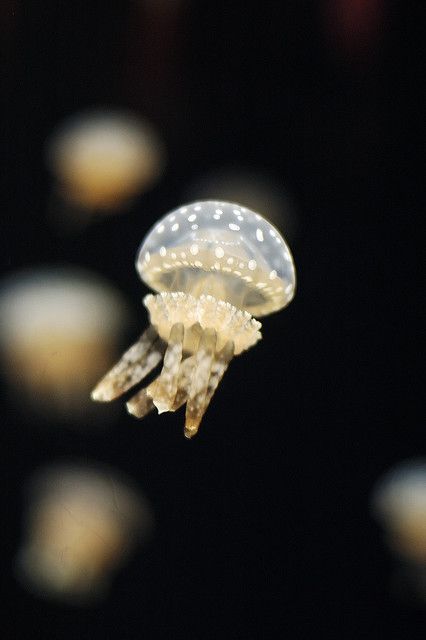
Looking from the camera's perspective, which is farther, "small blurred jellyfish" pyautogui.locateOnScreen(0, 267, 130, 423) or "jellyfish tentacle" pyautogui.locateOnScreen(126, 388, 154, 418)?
"small blurred jellyfish" pyautogui.locateOnScreen(0, 267, 130, 423)

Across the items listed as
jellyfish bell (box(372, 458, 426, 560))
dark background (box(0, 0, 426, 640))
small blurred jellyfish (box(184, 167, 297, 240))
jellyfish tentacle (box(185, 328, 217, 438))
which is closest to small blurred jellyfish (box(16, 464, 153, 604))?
dark background (box(0, 0, 426, 640))

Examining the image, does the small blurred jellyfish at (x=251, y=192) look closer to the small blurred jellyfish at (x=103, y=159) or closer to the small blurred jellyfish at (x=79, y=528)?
the small blurred jellyfish at (x=103, y=159)

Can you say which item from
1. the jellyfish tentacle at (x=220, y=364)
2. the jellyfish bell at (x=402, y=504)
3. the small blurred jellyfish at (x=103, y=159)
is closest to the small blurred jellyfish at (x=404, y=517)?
the jellyfish bell at (x=402, y=504)

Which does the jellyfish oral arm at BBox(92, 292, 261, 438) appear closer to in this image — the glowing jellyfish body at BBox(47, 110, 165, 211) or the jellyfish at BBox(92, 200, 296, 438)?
the jellyfish at BBox(92, 200, 296, 438)

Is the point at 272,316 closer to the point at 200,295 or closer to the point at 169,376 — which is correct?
the point at 200,295

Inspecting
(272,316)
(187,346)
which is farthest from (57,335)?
(272,316)

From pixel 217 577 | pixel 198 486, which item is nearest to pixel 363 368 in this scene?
pixel 198 486

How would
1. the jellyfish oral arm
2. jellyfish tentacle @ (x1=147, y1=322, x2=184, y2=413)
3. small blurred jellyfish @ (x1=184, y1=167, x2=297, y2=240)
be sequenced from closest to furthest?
jellyfish tentacle @ (x1=147, y1=322, x2=184, y2=413) → the jellyfish oral arm → small blurred jellyfish @ (x1=184, y1=167, x2=297, y2=240)

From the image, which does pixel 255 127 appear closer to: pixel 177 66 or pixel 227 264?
pixel 177 66
